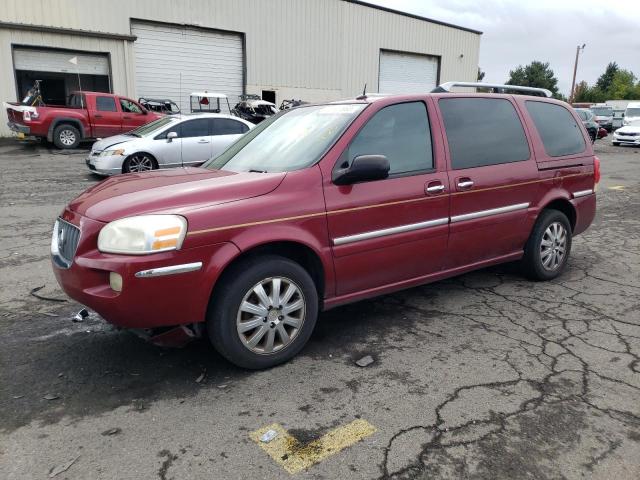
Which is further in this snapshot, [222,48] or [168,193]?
[222,48]

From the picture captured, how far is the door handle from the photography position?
3.96m

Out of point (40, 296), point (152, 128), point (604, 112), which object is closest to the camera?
point (40, 296)

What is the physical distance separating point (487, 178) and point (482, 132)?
0.40 m

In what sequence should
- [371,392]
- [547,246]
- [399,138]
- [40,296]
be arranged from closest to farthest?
[371,392] → [399,138] → [40,296] → [547,246]

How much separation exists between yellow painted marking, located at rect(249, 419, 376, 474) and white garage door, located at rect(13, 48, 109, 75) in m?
20.4

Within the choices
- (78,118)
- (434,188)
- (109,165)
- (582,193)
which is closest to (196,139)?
(109,165)

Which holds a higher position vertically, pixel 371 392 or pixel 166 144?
pixel 166 144

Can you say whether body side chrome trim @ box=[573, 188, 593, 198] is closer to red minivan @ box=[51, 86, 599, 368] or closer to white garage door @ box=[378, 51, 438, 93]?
red minivan @ box=[51, 86, 599, 368]

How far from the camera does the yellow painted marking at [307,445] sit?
98.7 inches

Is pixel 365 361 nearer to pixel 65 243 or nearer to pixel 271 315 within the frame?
pixel 271 315

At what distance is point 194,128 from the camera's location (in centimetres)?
1169

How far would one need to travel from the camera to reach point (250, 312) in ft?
10.6

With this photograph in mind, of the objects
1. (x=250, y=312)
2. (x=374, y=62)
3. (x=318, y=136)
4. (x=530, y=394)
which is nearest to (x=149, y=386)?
(x=250, y=312)

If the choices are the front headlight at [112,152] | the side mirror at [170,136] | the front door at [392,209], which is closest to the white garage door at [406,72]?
the side mirror at [170,136]
